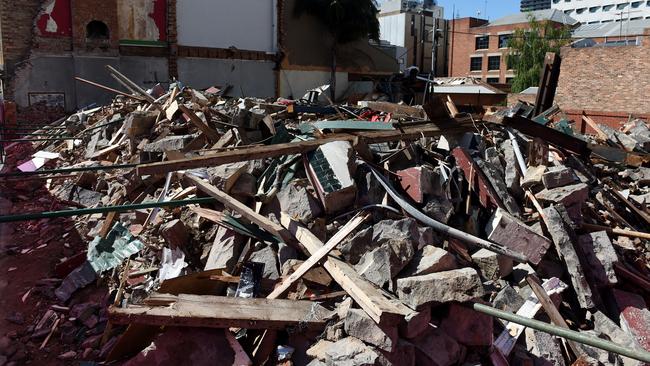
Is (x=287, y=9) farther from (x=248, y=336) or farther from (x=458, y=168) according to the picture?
(x=248, y=336)

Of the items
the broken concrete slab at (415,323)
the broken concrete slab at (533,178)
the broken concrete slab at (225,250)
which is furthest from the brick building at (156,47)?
the broken concrete slab at (415,323)

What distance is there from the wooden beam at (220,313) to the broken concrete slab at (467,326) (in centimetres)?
108

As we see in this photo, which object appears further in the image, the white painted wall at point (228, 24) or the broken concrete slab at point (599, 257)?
the white painted wall at point (228, 24)

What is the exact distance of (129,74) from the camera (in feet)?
66.9

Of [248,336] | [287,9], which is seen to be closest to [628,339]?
[248,336]

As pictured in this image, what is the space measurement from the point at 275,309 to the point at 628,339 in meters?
3.38

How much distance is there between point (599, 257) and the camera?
5645 millimetres

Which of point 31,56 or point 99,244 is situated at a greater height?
point 31,56

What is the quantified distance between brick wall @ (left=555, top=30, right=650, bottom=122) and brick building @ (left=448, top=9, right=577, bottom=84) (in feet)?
82.8

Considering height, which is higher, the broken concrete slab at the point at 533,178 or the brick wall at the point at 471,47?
the brick wall at the point at 471,47

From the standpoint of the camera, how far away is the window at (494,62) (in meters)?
51.9

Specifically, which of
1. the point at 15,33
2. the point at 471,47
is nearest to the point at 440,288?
the point at 15,33

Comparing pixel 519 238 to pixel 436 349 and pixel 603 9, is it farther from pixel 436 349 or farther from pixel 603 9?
pixel 603 9

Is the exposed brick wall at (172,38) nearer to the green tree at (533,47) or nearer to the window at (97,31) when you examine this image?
the window at (97,31)
